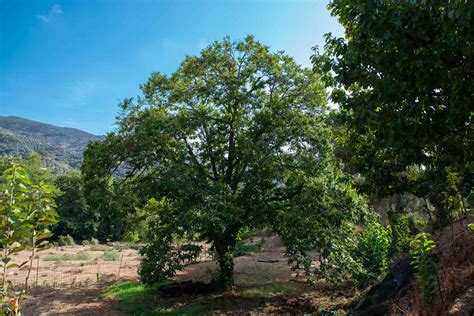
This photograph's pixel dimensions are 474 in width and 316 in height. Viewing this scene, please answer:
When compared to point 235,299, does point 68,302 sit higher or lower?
higher

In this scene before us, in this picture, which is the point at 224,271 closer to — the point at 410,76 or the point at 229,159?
the point at 229,159

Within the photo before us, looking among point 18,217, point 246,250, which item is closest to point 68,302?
point 18,217

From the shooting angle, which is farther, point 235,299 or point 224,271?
point 224,271

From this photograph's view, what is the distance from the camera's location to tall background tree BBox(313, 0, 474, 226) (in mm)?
4043

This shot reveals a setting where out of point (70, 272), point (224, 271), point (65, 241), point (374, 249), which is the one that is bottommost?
point (70, 272)

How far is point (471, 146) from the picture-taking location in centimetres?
518

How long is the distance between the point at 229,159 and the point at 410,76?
28.7ft

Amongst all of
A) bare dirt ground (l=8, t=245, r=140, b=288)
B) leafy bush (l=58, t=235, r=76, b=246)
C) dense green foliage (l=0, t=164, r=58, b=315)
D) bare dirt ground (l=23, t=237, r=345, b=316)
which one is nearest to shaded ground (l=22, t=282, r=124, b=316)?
bare dirt ground (l=23, t=237, r=345, b=316)

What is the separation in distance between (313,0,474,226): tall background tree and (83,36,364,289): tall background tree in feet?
16.1

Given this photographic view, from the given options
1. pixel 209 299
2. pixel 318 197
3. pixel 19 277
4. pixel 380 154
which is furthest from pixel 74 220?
pixel 380 154

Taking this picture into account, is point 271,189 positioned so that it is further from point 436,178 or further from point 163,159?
point 436,178

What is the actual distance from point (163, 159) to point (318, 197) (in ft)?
17.4

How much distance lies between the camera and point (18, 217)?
110 inches

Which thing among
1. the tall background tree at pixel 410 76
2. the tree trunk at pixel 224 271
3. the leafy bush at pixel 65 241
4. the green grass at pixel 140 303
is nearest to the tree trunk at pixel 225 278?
the tree trunk at pixel 224 271
